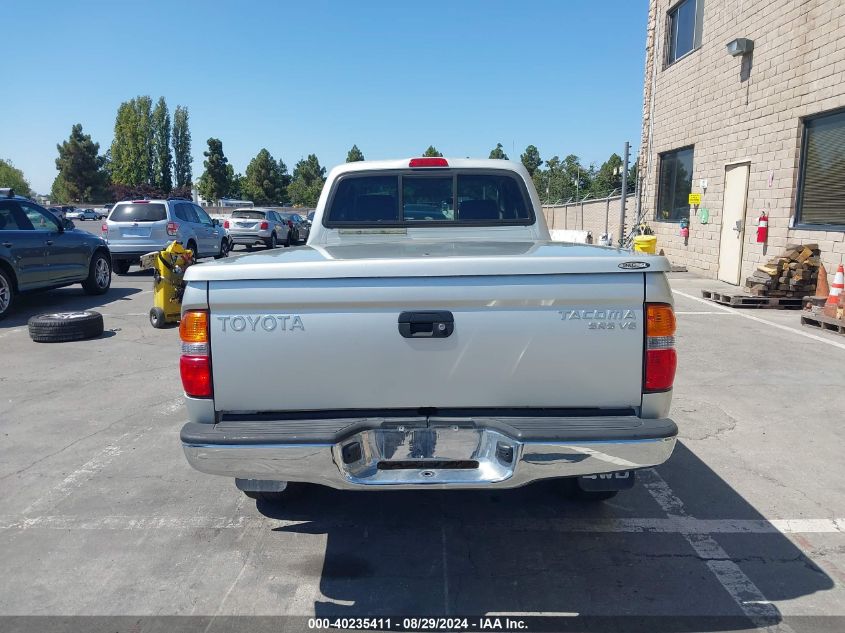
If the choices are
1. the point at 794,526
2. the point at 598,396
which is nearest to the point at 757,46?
the point at 794,526

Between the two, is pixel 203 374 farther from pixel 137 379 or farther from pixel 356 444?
pixel 137 379

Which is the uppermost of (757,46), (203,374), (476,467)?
(757,46)

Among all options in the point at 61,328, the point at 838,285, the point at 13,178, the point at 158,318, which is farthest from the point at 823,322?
the point at 13,178

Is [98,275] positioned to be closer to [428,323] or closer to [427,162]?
[427,162]

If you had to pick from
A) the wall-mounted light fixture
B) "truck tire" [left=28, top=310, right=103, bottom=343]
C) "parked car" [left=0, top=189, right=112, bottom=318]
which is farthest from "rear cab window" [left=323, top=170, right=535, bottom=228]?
the wall-mounted light fixture

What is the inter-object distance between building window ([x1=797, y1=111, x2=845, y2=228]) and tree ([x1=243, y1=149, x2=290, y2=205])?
68357 millimetres

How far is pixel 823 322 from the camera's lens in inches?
363

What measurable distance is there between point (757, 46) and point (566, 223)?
19091 millimetres

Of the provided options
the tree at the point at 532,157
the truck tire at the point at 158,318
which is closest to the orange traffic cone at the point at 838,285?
the truck tire at the point at 158,318

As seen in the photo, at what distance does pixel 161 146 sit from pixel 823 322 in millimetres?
90292

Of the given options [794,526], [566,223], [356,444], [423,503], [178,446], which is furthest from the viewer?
[566,223]

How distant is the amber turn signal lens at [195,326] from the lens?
9.34 ft

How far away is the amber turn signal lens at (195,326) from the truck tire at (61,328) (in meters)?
7.00

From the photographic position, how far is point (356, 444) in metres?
2.86
